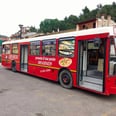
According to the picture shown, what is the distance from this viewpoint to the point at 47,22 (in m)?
73.7

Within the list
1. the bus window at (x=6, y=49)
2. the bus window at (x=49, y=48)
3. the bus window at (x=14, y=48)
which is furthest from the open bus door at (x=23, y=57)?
the bus window at (x=49, y=48)

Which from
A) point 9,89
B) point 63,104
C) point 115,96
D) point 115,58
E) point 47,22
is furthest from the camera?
point 47,22

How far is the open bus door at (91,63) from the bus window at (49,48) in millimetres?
1739

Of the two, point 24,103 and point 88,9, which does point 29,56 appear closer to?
point 24,103

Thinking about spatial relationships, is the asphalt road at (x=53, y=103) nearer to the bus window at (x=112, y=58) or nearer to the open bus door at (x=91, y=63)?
the open bus door at (x=91, y=63)

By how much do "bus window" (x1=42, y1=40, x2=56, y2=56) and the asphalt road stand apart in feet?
6.94

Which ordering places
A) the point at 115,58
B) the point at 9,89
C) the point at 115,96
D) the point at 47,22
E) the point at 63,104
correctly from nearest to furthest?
1. the point at 63,104
2. the point at 115,58
3. the point at 115,96
4. the point at 9,89
5. the point at 47,22

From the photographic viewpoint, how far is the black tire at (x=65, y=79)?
7.87 meters

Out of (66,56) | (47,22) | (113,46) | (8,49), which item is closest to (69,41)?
(66,56)

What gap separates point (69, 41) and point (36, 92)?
2.63 meters

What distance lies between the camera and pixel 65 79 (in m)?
8.12

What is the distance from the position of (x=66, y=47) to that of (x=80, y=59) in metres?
0.98

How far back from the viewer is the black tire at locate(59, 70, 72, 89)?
310 inches

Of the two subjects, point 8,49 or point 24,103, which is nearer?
point 24,103
